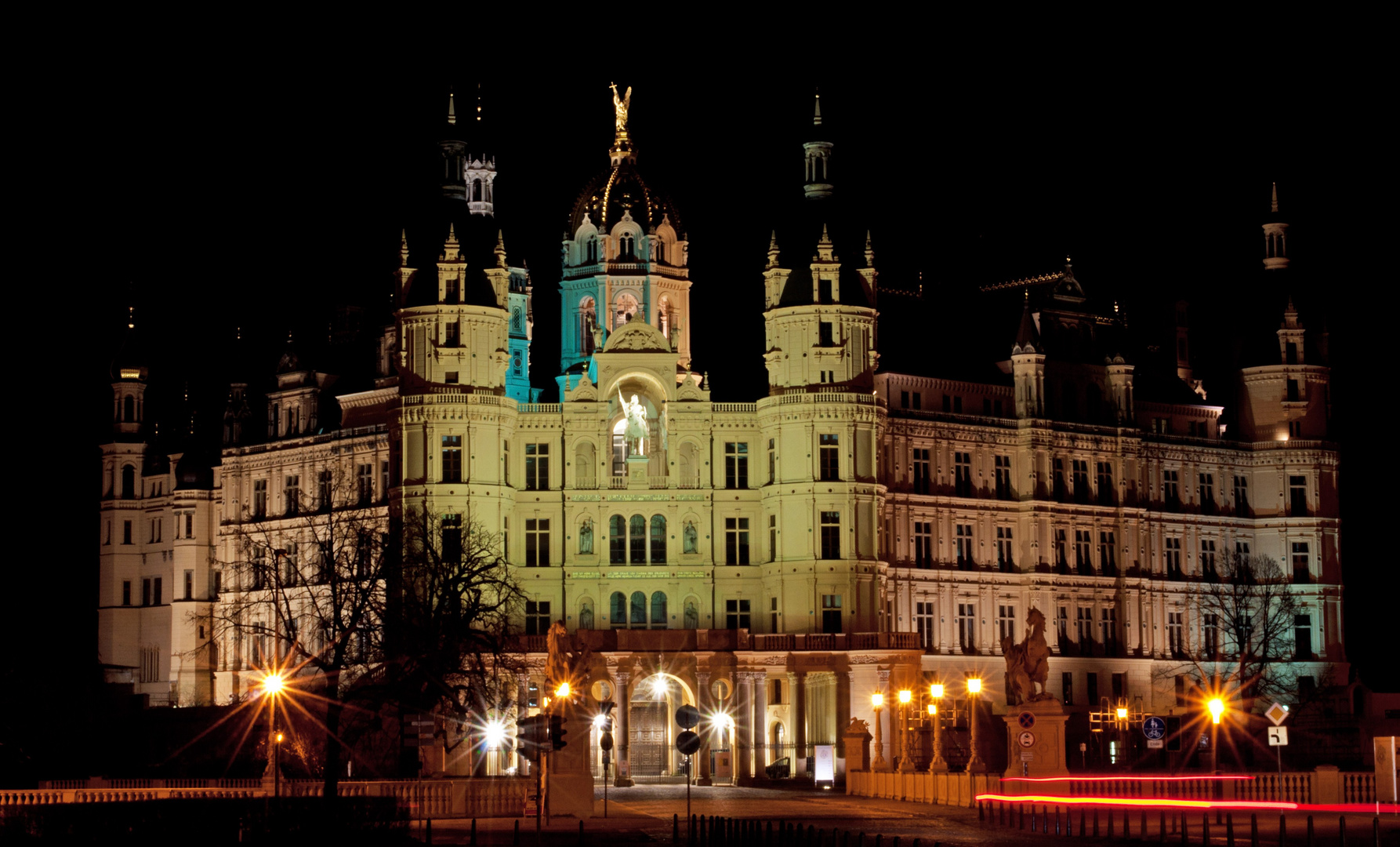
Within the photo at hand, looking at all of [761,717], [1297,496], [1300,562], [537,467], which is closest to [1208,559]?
[1300,562]

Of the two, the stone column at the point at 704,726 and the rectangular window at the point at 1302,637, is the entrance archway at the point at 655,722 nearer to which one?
the stone column at the point at 704,726

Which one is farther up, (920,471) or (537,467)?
(920,471)

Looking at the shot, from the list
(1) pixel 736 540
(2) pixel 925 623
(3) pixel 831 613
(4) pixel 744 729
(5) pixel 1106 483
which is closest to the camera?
(4) pixel 744 729

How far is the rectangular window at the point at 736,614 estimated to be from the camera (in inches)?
4375

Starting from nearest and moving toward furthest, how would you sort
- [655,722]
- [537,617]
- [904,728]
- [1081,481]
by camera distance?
1. [904,728]
2. [655,722]
3. [537,617]
4. [1081,481]

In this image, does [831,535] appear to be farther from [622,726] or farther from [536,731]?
[536,731]

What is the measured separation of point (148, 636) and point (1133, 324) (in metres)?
54.6

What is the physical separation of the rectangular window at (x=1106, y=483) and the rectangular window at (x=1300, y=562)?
1008 centimetres

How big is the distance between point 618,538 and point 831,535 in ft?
31.0

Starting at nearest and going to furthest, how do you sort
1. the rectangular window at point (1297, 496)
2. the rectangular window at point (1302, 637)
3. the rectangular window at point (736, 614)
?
the rectangular window at point (736, 614) → the rectangular window at point (1302, 637) → the rectangular window at point (1297, 496)

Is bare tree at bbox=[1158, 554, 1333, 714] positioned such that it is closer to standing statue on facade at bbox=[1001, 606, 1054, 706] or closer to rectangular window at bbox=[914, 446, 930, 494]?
rectangular window at bbox=[914, 446, 930, 494]

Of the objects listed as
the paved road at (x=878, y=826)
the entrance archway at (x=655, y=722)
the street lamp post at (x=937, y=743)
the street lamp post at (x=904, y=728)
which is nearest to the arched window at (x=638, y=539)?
the entrance archway at (x=655, y=722)

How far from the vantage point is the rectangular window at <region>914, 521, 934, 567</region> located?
117812 millimetres

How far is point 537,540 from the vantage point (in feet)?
364
